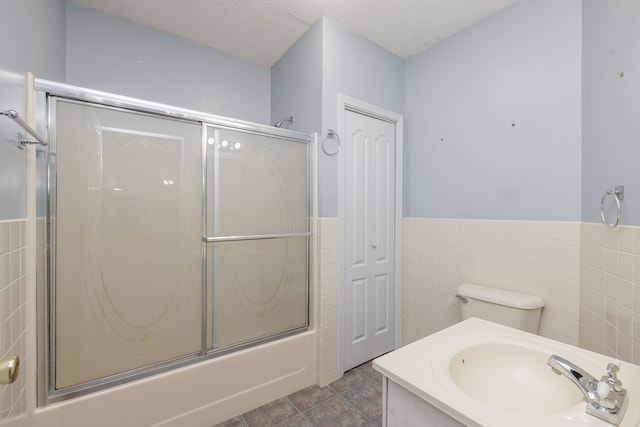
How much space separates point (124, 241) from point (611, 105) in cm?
240

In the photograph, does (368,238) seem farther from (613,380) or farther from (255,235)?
(613,380)

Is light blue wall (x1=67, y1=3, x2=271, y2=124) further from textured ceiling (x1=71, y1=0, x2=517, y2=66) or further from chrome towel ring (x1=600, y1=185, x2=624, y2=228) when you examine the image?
chrome towel ring (x1=600, y1=185, x2=624, y2=228)

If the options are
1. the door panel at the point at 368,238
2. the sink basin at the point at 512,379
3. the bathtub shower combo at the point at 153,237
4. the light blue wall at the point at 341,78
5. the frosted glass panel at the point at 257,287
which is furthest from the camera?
the door panel at the point at 368,238

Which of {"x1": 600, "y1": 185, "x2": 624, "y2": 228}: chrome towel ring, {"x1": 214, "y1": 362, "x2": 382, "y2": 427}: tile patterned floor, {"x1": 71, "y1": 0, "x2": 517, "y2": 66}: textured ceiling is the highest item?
{"x1": 71, "y1": 0, "x2": 517, "y2": 66}: textured ceiling

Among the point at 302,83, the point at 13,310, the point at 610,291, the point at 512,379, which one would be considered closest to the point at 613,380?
the point at 512,379

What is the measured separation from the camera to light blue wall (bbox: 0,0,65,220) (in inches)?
34.7

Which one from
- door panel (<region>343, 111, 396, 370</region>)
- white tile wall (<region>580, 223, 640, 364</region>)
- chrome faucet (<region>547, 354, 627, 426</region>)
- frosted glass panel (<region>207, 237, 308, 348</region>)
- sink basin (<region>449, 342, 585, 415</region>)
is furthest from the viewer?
door panel (<region>343, 111, 396, 370</region>)

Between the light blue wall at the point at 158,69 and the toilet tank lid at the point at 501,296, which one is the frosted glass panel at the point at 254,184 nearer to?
the light blue wall at the point at 158,69

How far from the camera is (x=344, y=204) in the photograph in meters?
2.01

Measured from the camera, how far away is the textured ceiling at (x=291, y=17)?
175 centimetres

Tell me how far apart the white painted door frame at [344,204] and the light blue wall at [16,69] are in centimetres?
156

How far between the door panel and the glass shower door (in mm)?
350

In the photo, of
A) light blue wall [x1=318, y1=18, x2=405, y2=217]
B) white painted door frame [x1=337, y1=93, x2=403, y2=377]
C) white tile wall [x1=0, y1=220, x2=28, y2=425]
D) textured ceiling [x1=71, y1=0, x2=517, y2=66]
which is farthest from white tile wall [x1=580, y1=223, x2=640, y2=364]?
white tile wall [x1=0, y1=220, x2=28, y2=425]

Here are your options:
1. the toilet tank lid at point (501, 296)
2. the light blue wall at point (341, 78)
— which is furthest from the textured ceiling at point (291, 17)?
the toilet tank lid at point (501, 296)
